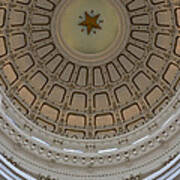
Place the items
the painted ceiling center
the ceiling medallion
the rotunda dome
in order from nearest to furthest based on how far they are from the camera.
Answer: the rotunda dome < the ceiling medallion < the painted ceiling center

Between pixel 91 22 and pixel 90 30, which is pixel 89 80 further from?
pixel 91 22

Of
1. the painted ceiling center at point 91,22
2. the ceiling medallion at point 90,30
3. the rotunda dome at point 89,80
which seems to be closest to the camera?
the rotunda dome at point 89,80

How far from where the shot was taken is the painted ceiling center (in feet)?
78.1

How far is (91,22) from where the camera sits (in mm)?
24141

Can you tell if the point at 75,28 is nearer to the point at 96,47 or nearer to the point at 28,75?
the point at 96,47

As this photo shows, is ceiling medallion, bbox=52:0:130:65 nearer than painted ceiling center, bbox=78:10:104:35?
Yes

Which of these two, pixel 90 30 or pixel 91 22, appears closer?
pixel 91 22

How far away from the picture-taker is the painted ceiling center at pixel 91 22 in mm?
23812

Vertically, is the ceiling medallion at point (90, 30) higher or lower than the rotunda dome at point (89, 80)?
higher

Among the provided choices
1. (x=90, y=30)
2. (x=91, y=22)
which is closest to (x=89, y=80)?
(x=90, y=30)

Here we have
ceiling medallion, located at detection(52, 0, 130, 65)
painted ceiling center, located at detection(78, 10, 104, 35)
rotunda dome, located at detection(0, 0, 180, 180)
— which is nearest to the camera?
rotunda dome, located at detection(0, 0, 180, 180)

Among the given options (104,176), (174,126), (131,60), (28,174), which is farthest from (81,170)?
(131,60)

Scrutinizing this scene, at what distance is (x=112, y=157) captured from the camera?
59.8 ft

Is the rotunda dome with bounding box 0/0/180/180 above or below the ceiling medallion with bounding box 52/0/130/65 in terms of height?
below
